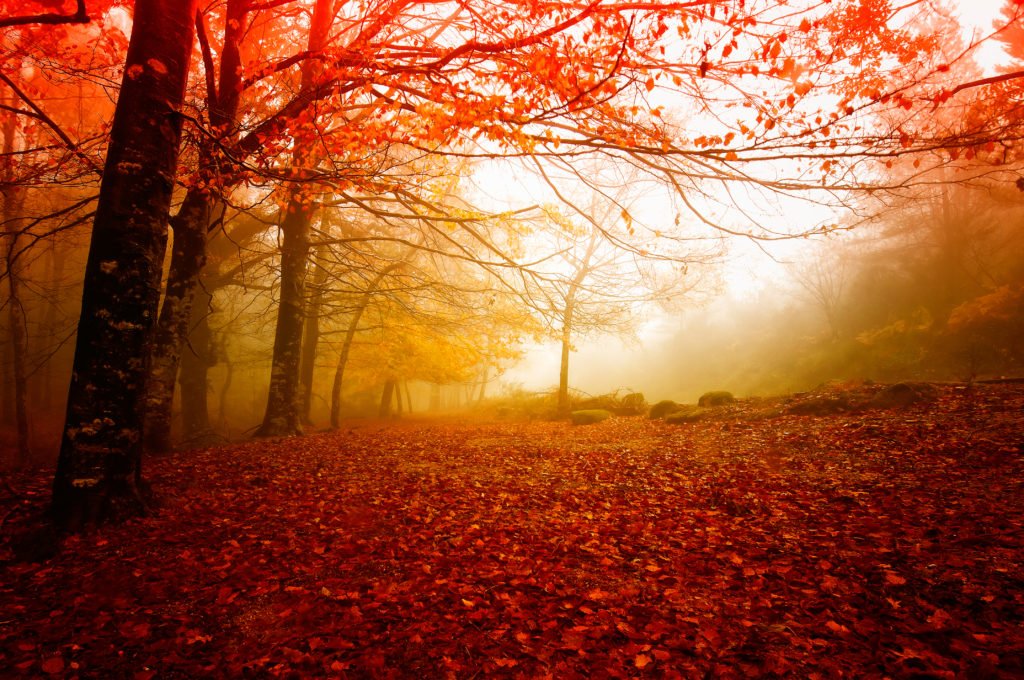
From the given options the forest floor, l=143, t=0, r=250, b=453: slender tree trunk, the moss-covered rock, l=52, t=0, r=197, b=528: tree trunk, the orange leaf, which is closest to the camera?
the orange leaf

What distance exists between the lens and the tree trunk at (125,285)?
12.4ft

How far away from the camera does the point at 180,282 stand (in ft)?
22.4

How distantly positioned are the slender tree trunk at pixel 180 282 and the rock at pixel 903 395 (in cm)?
1254

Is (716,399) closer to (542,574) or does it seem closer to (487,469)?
(487,469)

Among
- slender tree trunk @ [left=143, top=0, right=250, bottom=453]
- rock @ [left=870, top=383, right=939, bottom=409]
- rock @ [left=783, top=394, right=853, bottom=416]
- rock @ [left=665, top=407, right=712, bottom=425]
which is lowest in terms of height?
rock @ [left=665, top=407, right=712, bottom=425]

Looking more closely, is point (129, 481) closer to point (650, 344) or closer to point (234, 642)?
point (234, 642)

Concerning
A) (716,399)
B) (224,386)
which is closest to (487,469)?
(716,399)

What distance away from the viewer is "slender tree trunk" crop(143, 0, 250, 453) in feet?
21.2

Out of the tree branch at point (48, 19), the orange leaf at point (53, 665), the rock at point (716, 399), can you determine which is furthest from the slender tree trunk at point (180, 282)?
the rock at point (716, 399)

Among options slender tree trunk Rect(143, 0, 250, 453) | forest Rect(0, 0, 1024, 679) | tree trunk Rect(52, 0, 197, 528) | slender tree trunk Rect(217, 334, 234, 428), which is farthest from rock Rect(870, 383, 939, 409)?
slender tree trunk Rect(217, 334, 234, 428)

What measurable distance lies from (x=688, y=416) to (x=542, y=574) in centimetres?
901

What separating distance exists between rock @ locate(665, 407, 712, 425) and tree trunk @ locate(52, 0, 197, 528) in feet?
35.2

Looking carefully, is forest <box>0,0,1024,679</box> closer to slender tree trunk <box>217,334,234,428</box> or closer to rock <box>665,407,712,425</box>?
rock <box>665,407,712,425</box>

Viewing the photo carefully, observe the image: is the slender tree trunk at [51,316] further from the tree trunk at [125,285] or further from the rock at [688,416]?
the rock at [688,416]
